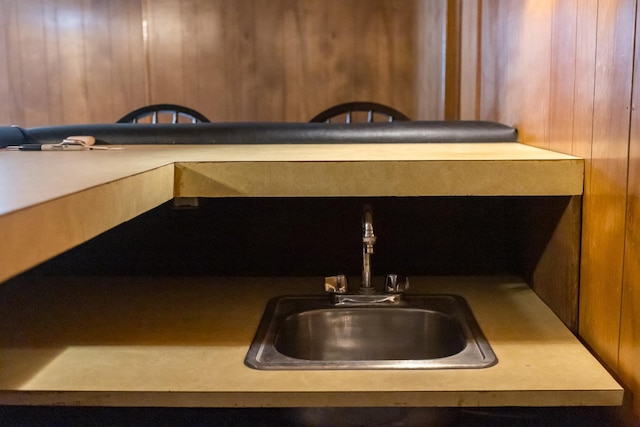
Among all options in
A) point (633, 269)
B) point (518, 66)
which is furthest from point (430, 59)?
point (633, 269)

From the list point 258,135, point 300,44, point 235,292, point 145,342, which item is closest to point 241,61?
point 300,44

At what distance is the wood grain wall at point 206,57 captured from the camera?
3986mm

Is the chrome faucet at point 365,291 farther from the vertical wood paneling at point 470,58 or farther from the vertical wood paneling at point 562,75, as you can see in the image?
the vertical wood paneling at point 470,58

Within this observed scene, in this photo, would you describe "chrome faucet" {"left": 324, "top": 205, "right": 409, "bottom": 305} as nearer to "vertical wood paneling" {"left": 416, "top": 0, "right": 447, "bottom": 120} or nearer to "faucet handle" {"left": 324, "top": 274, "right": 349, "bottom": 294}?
"faucet handle" {"left": 324, "top": 274, "right": 349, "bottom": 294}

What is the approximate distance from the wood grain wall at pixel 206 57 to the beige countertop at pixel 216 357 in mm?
2605

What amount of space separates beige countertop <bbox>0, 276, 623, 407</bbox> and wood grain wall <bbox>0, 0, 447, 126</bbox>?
2.61 m

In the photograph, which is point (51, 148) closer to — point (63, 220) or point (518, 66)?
point (63, 220)

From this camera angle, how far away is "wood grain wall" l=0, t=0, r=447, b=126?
3986 mm

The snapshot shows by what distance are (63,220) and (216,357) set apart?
1.80 ft

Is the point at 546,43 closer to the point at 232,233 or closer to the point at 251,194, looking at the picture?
the point at 251,194

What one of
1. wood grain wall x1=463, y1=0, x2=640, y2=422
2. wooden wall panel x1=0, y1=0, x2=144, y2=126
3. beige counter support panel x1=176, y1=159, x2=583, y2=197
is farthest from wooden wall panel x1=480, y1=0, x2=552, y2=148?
wooden wall panel x1=0, y1=0, x2=144, y2=126

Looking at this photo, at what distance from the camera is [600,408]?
3.79 feet

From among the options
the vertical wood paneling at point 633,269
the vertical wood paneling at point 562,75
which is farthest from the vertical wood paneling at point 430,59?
the vertical wood paneling at point 633,269

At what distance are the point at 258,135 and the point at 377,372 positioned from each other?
818 mm
